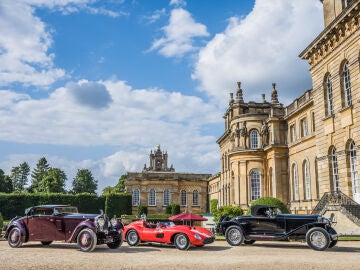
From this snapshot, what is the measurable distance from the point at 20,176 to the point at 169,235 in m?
94.9

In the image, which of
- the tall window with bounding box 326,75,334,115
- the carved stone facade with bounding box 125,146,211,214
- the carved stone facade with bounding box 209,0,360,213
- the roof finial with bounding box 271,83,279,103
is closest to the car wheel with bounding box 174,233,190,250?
the carved stone facade with bounding box 209,0,360,213

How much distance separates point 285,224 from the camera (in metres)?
13.9

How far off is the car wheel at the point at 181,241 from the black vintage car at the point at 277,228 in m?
2.07

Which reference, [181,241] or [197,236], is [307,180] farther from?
[181,241]

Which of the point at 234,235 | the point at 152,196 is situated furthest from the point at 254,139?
the point at 152,196

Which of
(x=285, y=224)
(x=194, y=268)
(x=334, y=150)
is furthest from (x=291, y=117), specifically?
(x=194, y=268)

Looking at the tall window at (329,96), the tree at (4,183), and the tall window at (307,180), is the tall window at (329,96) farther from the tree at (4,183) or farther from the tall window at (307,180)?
the tree at (4,183)

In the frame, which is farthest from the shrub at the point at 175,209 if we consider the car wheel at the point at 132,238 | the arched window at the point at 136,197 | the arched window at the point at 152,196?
the car wheel at the point at 132,238

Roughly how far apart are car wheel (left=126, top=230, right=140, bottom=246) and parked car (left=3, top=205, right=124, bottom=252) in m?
0.86

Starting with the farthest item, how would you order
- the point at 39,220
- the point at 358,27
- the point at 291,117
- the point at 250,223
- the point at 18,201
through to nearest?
the point at 18,201
the point at 291,117
the point at 358,27
the point at 250,223
the point at 39,220

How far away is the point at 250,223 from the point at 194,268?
6.03 m

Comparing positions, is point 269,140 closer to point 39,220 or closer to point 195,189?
point 39,220

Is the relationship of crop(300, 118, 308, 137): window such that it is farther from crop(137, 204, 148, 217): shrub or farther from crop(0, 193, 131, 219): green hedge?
crop(137, 204, 148, 217): shrub

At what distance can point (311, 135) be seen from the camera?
28656 millimetres
